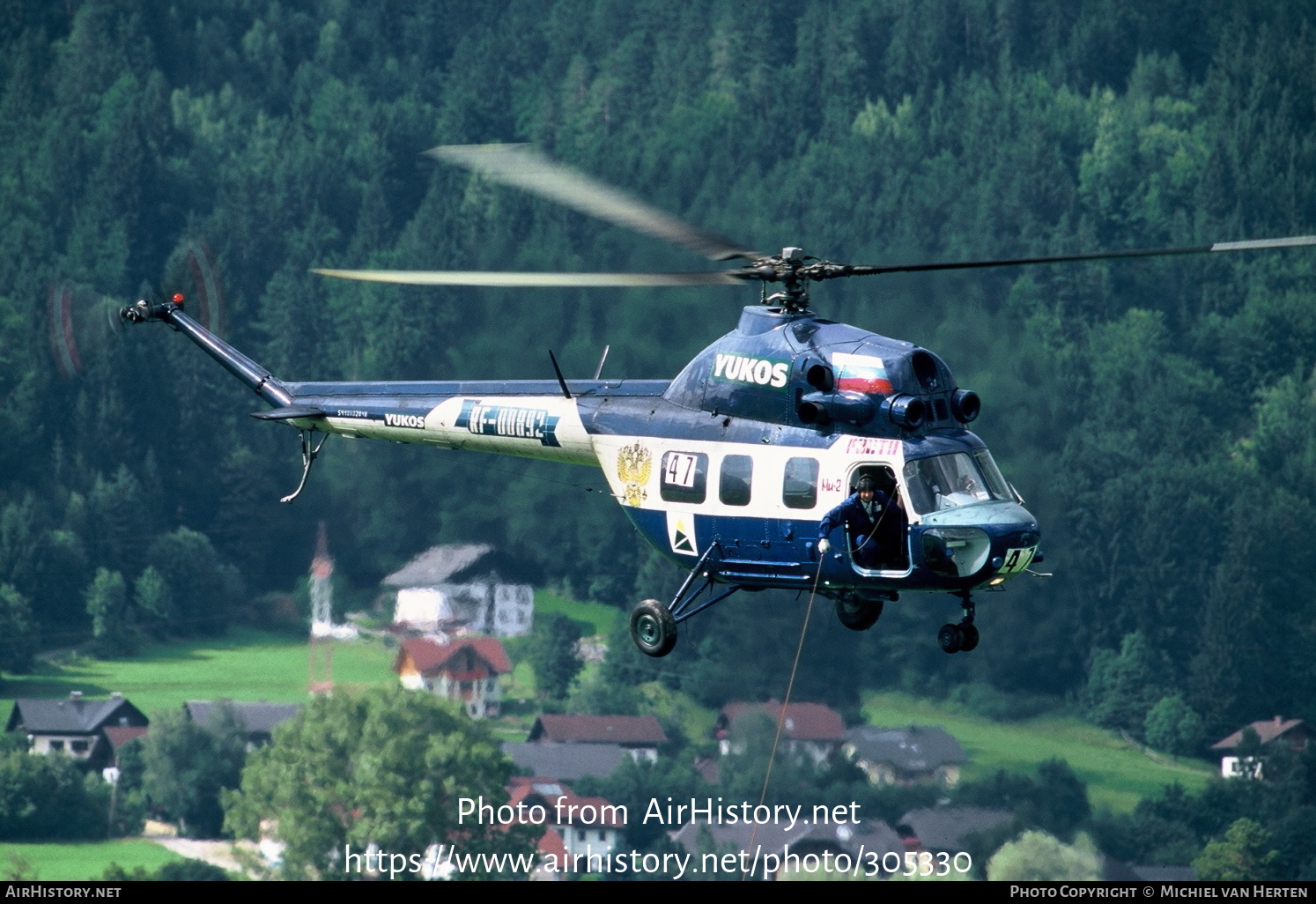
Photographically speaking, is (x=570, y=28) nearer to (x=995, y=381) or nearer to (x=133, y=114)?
(x=133, y=114)

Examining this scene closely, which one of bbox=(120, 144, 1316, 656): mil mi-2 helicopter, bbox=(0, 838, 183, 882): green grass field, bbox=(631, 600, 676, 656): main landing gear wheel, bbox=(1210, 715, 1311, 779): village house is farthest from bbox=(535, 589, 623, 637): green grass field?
bbox=(631, 600, 676, 656): main landing gear wheel

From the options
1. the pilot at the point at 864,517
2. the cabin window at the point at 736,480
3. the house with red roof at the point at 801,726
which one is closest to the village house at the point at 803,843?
the house with red roof at the point at 801,726

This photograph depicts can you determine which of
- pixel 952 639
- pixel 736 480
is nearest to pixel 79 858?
pixel 736 480

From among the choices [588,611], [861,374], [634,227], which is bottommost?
[588,611]

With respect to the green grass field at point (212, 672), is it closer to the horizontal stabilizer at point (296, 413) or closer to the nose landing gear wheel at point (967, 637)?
the horizontal stabilizer at point (296, 413)

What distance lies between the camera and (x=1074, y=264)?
84750 mm

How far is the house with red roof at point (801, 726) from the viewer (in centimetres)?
6494

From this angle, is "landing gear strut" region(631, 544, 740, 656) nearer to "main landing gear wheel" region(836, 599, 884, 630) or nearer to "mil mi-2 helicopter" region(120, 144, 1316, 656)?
"mil mi-2 helicopter" region(120, 144, 1316, 656)

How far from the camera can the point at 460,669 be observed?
67562mm

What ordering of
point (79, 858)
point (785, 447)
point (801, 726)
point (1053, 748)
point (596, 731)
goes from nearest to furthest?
point (785, 447)
point (79, 858)
point (801, 726)
point (1053, 748)
point (596, 731)

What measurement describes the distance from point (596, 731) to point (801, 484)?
47.5m

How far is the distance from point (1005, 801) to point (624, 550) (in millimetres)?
16857

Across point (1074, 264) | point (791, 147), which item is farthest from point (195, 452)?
point (1074, 264)

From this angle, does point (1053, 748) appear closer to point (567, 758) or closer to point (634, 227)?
point (567, 758)
